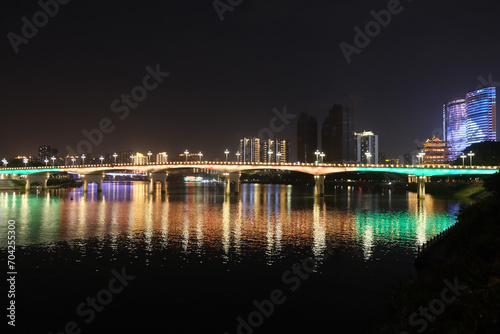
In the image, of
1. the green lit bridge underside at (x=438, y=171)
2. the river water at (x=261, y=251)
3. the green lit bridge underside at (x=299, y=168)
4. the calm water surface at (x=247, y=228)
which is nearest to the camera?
the river water at (x=261, y=251)

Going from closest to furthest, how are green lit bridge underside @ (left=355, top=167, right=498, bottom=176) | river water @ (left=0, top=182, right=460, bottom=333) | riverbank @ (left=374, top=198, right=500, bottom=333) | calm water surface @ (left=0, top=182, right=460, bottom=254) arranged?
riverbank @ (left=374, top=198, right=500, bottom=333) → river water @ (left=0, top=182, right=460, bottom=333) → calm water surface @ (left=0, top=182, right=460, bottom=254) → green lit bridge underside @ (left=355, top=167, right=498, bottom=176)

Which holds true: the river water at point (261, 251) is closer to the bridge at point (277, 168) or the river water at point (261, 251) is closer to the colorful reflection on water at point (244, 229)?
the colorful reflection on water at point (244, 229)

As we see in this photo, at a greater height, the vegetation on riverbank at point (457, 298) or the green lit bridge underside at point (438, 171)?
the green lit bridge underside at point (438, 171)

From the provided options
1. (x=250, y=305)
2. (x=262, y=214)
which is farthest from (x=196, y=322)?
(x=262, y=214)

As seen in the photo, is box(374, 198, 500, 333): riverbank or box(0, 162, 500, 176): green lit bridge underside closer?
box(374, 198, 500, 333): riverbank

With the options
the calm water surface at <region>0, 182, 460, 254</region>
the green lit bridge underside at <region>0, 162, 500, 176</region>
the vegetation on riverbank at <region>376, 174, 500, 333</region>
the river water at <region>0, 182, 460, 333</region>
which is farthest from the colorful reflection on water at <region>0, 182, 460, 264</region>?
the green lit bridge underside at <region>0, 162, 500, 176</region>

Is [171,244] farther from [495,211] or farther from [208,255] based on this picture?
[495,211]

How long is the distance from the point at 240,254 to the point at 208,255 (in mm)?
2680

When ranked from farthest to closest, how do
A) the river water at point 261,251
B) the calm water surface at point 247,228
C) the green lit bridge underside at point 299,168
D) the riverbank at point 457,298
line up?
the green lit bridge underside at point 299,168 < the calm water surface at point 247,228 < the river water at point 261,251 < the riverbank at point 457,298

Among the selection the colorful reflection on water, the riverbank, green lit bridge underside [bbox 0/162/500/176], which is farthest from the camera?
green lit bridge underside [bbox 0/162/500/176]

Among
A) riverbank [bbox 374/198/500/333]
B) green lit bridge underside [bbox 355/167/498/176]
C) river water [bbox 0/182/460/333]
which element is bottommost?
river water [bbox 0/182/460/333]

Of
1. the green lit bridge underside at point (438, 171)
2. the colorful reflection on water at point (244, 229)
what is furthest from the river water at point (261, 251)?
the green lit bridge underside at point (438, 171)

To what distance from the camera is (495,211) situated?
3278 cm

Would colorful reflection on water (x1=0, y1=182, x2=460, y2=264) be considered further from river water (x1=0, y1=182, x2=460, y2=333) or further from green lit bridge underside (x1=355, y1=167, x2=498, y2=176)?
green lit bridge underside (x1=355, y1=167, x2=498, y2=176)
